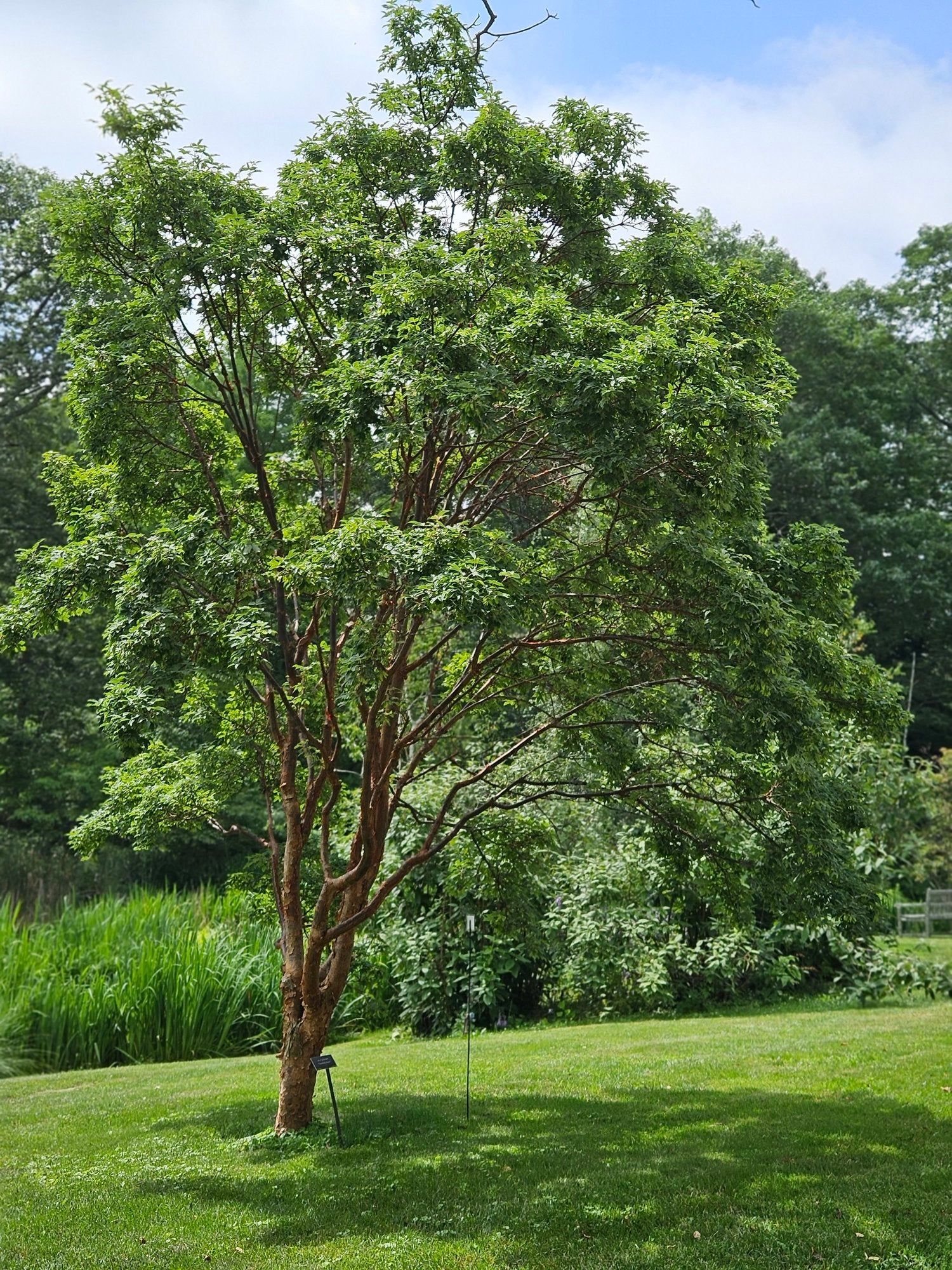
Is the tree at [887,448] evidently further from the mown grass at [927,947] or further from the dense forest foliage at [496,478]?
the dense forest foliage at [496,478]

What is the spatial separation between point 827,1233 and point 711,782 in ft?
12.3

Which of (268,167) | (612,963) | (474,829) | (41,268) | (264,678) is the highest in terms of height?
(41,268)

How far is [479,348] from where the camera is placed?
22.0 ft

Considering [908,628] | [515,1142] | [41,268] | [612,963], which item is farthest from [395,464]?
[908,628]

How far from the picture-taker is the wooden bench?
61.5 feet

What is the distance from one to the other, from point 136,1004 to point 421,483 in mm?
7709

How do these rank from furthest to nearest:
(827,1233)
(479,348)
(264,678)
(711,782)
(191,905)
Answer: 1. (191,905)
2. (711,782)
3. (264,678)
4. (479,348)
5. (827,1233)

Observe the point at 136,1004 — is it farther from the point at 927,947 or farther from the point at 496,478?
the point at 927,947

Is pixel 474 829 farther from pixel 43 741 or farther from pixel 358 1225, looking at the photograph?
pixel 43 741

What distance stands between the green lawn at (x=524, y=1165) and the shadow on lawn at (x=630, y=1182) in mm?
18

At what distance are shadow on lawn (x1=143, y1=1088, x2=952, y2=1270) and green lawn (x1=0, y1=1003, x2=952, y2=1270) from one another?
0.06ft

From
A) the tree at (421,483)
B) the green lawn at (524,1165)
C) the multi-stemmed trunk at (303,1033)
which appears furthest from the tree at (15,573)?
the multi-stemmed trunk at (303,1033)

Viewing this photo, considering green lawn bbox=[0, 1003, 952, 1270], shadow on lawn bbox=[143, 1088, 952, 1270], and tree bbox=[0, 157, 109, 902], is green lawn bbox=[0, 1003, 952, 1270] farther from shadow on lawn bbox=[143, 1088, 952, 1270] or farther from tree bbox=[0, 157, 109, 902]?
tree bbox=[0, 157, 109, 902]

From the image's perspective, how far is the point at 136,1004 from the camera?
12.7 meters
